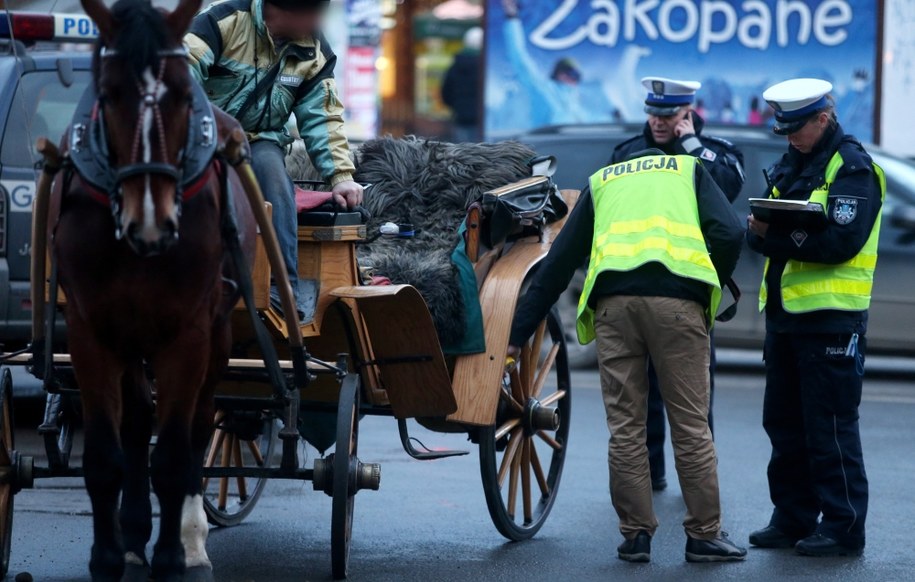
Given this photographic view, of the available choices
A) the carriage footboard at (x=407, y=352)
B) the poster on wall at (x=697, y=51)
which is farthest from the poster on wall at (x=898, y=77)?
the carriage footboard at (x=407, y=352)

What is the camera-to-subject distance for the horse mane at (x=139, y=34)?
4180 mm

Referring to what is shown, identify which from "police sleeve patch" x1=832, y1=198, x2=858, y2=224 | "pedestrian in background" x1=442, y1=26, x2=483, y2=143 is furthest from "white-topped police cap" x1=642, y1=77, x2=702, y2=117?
"pedestrian in background" x1=442, y1=26, x2=483, y2=143

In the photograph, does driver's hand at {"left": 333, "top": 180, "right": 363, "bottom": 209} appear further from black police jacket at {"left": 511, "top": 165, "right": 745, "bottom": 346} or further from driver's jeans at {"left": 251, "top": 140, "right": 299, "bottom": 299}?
black police jacket at {"left": 511, "top": 165, "right": 745, "bottom": 346}

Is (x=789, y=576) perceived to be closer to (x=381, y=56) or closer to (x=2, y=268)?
(x=2, y=268)

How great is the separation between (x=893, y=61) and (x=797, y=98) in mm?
11435

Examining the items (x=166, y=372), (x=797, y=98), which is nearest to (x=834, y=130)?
(x=797, y=98)

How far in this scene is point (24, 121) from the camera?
8.07m

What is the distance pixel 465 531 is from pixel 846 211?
2.23 m

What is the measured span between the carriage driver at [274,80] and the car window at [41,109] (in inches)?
114

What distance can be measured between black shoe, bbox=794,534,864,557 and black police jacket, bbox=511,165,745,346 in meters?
1.11

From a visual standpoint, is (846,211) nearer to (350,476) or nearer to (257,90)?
(350,476)

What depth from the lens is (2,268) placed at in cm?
822

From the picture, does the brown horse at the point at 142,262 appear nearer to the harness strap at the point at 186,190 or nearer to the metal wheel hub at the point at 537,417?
the harness strap at the point at 186,190

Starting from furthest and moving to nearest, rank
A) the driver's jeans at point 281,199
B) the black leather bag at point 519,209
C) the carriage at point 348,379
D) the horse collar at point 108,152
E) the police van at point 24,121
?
the police van at point 24,121 → the black leather bag at point 519,209 → the driver's jeans at point 281,199 → the carriage at point 348,379 → the horse collar at point 108,152
